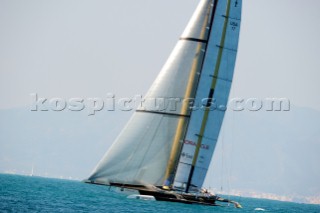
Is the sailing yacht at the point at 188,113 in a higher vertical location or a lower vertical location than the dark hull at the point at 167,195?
higher

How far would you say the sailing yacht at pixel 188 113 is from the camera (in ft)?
158

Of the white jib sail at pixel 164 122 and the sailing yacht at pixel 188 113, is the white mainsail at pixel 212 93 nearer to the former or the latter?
the sailing yacht at pixel 188 113

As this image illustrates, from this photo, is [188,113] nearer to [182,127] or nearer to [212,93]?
[182,127]

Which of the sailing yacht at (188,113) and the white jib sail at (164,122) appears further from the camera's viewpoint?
the sailing yacht at (188,113)

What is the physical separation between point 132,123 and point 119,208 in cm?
594

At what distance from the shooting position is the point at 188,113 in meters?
49.5

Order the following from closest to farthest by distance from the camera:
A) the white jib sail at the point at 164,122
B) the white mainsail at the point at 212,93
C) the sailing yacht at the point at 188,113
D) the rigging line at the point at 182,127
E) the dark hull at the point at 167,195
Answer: the white jib sail at the point at 164,122, the dark hull at the point at 167,195, the sailing yacht at the point at 188,113, the rigging line at the point at 182,127, the white mainsail at the point at 212,93

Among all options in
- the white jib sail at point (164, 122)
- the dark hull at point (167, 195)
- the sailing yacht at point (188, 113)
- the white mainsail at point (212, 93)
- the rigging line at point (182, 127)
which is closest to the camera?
the white jib sail at point (164, 122)

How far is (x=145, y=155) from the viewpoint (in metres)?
47.9

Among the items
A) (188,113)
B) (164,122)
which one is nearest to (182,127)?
(188,113)

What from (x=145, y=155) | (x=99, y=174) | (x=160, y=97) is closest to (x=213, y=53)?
(x=160, y=97)

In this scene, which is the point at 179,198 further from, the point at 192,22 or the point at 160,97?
the point at 192,22

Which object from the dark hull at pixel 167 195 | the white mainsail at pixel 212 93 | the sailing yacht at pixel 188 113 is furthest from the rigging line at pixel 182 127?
the dark hull at pixel 167 195

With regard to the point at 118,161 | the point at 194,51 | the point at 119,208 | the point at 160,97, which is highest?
the point at 194,51
